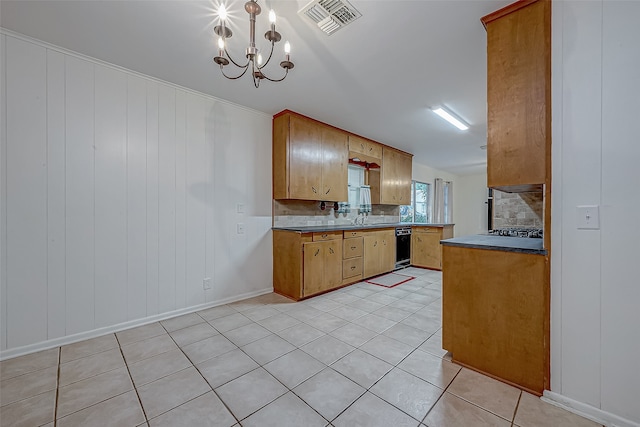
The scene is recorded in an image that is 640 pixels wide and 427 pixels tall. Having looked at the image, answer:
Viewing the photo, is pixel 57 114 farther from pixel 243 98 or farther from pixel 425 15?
pixel 425 15

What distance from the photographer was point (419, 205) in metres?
7.49

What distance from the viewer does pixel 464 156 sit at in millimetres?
6004

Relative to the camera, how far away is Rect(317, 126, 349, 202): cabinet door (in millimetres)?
3939

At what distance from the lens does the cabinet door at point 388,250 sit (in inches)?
182

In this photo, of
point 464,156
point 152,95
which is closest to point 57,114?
point 152,95

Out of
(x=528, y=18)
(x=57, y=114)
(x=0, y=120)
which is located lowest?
(x=0, y=120)

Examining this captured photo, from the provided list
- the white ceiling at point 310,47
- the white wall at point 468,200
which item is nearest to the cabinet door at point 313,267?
the white ceiling at point 310,47

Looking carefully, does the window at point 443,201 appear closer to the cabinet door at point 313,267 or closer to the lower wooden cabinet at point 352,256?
the lower wooden cabinet at point 352,256

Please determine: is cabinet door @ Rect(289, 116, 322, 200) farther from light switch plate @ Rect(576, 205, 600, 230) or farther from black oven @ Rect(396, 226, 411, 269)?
light switch plate @ Rect(576, 205, 600, 230)

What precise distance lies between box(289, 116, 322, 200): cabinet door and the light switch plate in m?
2.77

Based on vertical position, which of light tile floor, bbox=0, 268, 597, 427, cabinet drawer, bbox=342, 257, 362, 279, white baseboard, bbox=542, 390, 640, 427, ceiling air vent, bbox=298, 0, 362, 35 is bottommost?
light tile floor, bbox=0, 268, 597, 427

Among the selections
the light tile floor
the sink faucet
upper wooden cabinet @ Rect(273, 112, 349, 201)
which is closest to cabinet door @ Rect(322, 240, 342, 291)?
upper wooden cabinet @ Rect(273, 112, 349, 201)

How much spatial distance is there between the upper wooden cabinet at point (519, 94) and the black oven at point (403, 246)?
11.4ft

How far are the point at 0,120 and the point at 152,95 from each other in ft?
3.64
